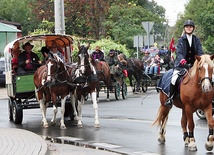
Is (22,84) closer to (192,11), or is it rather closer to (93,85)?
(93,85)

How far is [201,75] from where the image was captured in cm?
1143

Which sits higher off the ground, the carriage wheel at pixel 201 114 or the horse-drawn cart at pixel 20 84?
the horse-drawn cart at pixel 20 84

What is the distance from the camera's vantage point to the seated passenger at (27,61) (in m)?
18.5

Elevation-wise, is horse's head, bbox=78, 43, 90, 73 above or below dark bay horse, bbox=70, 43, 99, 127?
above

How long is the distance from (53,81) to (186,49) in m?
5.30

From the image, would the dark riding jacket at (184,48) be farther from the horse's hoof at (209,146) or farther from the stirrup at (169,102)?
the horse's hoof at (209,146)

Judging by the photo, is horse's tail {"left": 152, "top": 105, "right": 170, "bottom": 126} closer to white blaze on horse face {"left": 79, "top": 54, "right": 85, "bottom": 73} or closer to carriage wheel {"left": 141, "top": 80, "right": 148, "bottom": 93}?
white blaze on horse face {"left": 79, "top": 54, "right": 85, "bottom": 73}

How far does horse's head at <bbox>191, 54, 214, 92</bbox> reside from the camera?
11195mm

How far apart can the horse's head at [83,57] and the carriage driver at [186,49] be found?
14.1ft

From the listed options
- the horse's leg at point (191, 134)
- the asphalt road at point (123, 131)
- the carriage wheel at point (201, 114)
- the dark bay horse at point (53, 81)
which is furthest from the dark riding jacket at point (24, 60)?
the horse's leg at point (191, 134)

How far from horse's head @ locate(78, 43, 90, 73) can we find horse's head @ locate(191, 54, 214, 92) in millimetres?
5368

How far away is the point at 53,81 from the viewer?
55.2 feet

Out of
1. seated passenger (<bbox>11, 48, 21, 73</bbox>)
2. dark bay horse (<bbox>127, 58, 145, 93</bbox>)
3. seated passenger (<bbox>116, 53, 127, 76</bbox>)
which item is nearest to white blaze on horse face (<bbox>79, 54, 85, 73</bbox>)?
seated passenger (<bbox>11, 48, 21, 73</bbox>)

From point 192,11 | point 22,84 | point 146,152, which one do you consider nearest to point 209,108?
point 146,152
